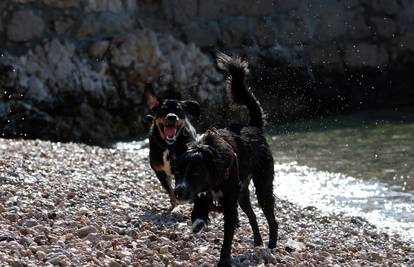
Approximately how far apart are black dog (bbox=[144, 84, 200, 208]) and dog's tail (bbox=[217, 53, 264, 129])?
31.8 inches

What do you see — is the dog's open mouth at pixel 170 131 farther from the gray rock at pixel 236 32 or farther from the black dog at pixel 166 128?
the gray rock at pixel 236 32

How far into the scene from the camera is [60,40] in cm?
1766

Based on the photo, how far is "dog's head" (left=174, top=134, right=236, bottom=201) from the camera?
506cm

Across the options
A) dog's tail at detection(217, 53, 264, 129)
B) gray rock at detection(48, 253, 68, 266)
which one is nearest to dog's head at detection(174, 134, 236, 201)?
gray rock at detection(48, 253, 68, 266)

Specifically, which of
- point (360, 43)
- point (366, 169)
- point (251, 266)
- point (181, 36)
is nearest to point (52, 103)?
point (181, 36)

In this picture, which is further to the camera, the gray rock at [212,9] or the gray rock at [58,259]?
the gray rock at [212,9]

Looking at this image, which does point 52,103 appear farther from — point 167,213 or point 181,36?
point 167,213

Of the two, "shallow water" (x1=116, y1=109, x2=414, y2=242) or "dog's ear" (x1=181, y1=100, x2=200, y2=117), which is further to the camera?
"shallow water" (x1=116, y1=109, x2=414, y2=242)

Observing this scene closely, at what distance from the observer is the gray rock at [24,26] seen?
17094 mm

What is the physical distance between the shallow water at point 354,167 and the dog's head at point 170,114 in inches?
133

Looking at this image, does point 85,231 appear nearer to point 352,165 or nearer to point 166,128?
point 166,128

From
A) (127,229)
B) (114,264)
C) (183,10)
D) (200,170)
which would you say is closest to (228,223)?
(200,170)

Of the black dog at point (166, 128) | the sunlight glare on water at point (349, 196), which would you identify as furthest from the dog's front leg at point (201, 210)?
the sunlight glare on water at point (349, 196)

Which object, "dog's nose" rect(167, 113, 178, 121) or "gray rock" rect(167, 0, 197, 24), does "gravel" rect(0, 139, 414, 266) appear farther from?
"gray rock" rect(167, 0, 197, 24)
